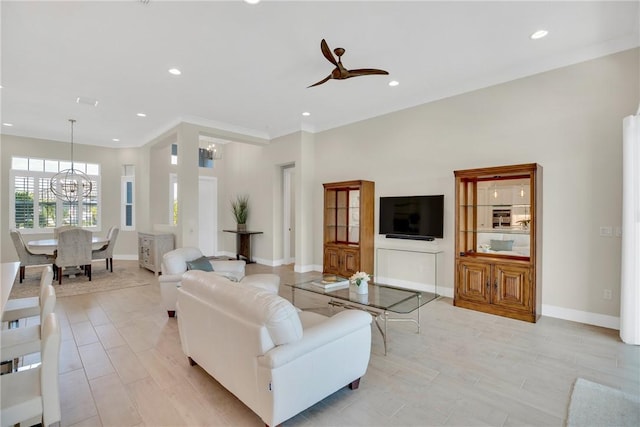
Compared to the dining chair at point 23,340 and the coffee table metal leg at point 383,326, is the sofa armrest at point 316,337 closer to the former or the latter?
the coffee table metal leg at point 383,326

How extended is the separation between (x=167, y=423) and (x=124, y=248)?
794cm

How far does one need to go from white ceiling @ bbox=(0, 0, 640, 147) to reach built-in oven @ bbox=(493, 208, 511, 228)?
1.83m

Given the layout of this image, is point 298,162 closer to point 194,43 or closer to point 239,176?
point 239,176

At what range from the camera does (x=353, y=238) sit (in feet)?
20.3

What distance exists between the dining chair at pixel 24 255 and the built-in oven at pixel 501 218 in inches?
313

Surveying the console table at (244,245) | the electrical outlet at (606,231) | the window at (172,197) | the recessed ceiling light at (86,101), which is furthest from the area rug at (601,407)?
the window at (172,197)

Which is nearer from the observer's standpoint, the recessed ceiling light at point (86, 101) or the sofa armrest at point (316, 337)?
the sofa armrest at point (316, 337)

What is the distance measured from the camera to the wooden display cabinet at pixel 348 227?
18.9 ft

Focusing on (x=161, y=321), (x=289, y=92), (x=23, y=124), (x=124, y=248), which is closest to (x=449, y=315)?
(x=161, y=321)

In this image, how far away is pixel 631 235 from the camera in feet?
10.5

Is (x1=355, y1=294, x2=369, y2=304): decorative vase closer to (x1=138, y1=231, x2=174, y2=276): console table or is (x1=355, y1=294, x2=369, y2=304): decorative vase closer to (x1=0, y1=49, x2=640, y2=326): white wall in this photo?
(x1=0, y1=49, x2=640, y2=326): white wall

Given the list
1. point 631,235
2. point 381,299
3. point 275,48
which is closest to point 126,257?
point 275,48

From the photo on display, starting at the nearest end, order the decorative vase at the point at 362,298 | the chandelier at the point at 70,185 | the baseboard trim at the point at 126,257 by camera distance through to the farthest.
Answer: the decorative vase at the point at 362,298 → the chandelier at the point at 70,185 → the baseboard trim at the point at 126,257

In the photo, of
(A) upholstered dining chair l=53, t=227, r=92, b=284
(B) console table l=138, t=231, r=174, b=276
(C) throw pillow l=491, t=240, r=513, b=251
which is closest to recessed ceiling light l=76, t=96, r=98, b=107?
(A) upholstered dining chair l=53, t=227, r=92, b=284
